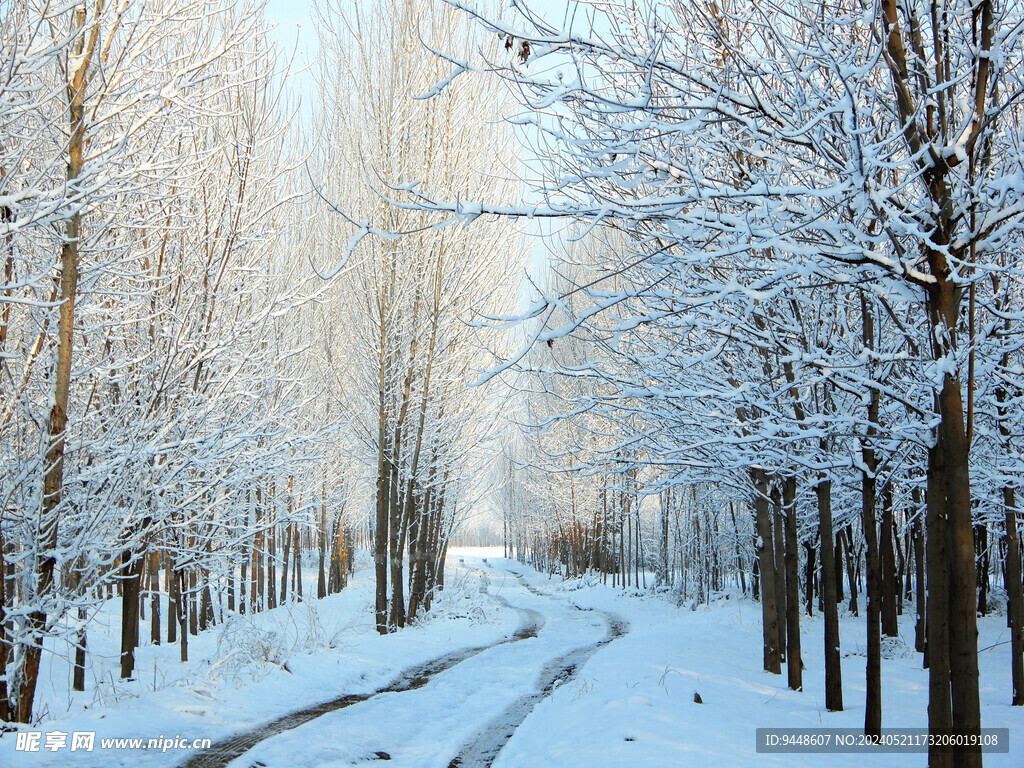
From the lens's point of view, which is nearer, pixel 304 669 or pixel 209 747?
pixel 209 747

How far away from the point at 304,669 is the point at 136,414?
12.6 feet

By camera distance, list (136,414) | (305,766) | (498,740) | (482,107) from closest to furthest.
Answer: (305,766) < (498,740) < (136,414) < (482,107)

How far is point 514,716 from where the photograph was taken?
24.6ft

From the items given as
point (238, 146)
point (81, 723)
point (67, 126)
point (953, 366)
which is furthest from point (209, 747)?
point (238, 146)

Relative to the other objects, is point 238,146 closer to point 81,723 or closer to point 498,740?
point 81,723

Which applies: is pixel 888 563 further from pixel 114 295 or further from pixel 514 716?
pixel 114 295

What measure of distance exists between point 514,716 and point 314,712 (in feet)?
6.81

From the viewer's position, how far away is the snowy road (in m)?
5.78

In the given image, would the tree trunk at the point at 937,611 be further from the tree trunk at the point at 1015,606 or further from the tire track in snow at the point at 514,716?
the tree trunk at the point at 1015,606

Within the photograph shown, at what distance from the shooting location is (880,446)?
21.5 feet

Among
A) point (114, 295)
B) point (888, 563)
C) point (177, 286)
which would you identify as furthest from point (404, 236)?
point (888, 563)

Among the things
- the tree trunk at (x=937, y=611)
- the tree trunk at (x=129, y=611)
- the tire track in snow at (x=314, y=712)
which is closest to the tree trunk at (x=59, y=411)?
the tire track in snow at (x=314, y=712)

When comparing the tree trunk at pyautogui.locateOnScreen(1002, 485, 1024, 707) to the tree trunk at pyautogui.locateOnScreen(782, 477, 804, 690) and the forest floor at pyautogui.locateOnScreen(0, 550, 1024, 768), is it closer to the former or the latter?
the forest floor at pyautogui.locateOnScreen(0, 550, 1024, 768)

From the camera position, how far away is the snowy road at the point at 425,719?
5781mm
